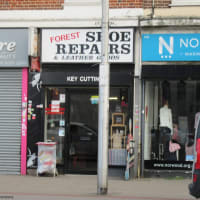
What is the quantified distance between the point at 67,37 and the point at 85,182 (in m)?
4.06

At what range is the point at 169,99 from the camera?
42.3 feet

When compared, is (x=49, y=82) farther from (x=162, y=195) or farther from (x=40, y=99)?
(x=162, y=195)

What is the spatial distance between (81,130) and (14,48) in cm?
301

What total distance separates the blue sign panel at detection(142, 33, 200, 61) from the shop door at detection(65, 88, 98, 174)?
1.90 meters

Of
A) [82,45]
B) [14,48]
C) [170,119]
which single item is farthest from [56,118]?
[170,119]

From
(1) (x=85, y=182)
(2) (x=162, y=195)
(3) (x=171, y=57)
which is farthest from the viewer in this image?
(3) (x=171, y=57)

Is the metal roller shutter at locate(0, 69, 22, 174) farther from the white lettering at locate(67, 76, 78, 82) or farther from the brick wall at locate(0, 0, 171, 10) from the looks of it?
the brick wall at locate(0, 0, 171, 10)

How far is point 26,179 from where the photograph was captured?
12.0 m

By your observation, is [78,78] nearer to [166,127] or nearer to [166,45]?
[166,45]

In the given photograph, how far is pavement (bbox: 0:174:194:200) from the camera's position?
9.60 m

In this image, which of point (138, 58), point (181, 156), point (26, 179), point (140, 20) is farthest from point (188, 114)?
point (26, 179)

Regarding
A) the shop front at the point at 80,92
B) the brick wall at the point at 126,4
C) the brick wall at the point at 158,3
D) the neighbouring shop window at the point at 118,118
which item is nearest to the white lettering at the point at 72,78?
the shop front at the point at 80,92

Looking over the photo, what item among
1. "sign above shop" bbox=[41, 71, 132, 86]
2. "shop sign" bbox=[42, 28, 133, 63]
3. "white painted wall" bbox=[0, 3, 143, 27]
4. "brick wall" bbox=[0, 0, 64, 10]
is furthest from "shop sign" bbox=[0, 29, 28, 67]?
"sign above shop" bbox=[41, 71, 132, 86]

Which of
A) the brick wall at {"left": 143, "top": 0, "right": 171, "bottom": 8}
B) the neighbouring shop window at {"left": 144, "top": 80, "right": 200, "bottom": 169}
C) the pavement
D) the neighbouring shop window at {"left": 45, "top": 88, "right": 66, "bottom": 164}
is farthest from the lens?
the neighbouring shop window at {"left": 45, "top": 88, "right": 66, "bottom": 164}
